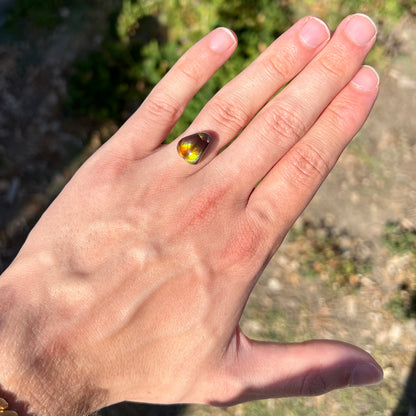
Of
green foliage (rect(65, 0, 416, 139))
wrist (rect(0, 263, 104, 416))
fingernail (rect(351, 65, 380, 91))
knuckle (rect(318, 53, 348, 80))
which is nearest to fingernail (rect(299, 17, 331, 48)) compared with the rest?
knuckle (rect(318, 53, 348, 80))

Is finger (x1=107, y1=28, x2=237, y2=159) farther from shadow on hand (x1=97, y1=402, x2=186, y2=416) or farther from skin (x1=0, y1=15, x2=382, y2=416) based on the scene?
shadow on hand (x1=97, y1=402, x2=186, y2=416)

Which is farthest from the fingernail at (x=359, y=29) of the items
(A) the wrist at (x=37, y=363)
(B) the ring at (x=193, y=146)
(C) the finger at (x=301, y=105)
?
(A) the wrist at (x=37, y=363)

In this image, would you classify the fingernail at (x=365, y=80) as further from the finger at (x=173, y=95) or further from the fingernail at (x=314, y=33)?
the finger at (x=173, y=95)

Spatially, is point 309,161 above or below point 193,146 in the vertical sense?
below

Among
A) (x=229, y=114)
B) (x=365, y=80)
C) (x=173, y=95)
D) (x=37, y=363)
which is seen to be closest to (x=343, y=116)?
(x=365, y=80)

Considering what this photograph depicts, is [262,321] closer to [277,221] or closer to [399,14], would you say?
[277,221]

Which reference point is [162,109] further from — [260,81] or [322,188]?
[322,188]
